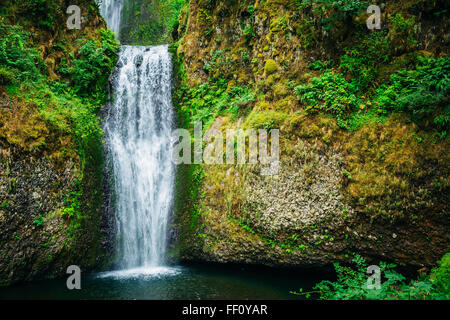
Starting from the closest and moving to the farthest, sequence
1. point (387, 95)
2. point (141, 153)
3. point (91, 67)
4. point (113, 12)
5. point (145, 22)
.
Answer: point (387, 95)
point (141, 153)
point (91, 67)
point (145, 22)
point (113, 12)

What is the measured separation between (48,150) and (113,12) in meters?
19.1

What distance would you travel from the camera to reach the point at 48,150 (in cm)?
667

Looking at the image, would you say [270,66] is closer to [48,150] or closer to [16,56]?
[48,150]

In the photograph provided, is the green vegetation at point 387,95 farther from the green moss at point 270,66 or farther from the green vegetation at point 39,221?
the green vegetation at point 39,221

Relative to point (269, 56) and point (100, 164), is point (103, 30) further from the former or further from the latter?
point (269, 56)

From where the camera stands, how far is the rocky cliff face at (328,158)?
5410 millimetres

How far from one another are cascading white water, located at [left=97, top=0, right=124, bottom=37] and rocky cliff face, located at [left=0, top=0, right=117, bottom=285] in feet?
41.0

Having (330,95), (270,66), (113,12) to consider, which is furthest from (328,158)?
(113,12)

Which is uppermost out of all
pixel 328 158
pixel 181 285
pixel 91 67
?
pixel 91 67

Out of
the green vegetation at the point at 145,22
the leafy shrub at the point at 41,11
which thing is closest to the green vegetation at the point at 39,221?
the leafy shrub at the point at 41,11

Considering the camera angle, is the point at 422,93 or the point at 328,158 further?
the point at 328,158

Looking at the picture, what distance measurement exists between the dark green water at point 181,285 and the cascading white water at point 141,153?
101cm

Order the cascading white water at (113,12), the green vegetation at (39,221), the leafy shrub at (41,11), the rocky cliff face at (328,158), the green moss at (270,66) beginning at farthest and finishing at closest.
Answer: the cascading white water at (113,12) < the leafy shrub at (41,11) < the green moss at (270,66) < the green vegetation at (39,221) < the rocky cliff face at (328,158)

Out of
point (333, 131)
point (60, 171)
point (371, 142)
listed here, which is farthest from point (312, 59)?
point (60, 171)
